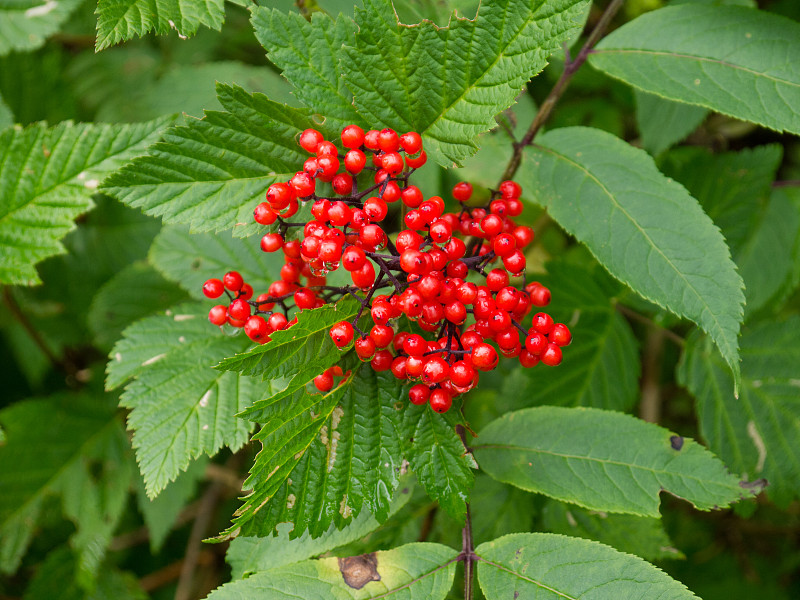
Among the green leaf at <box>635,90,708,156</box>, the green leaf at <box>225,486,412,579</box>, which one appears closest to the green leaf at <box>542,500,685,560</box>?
the green leaf at <box>225,486,412,579</box>

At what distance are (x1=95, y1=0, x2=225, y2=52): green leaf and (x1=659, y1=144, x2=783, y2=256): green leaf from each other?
218cm

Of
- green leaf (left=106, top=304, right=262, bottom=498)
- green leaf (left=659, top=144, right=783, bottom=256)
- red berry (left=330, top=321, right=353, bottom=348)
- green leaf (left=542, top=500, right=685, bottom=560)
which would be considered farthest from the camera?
green leaf (left=659, top=144, right=783, bottom=256)

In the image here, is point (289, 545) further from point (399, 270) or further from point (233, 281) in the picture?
point (399, 270)

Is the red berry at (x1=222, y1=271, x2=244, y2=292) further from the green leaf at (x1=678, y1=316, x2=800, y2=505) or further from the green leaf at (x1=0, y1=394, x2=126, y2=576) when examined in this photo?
the green leaf at (x1=678, y1=316, x2=800, y2=505)

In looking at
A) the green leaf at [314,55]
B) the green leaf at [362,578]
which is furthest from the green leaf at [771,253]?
the green leaf at [314,55]

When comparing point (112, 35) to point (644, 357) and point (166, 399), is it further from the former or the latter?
point (644, 357)

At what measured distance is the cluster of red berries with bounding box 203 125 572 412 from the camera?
1.69 metres

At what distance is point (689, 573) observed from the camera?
458 cm

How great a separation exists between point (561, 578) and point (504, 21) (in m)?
1.69

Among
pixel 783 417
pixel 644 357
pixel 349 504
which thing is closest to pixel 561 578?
pixel 349 504

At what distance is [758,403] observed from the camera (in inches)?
115

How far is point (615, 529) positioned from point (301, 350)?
1796 millimetres

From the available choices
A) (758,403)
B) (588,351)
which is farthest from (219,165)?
(758,403)

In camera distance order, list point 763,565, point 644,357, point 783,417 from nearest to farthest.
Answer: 1. point 783,417
2. point 644,357
3. point 763,565
